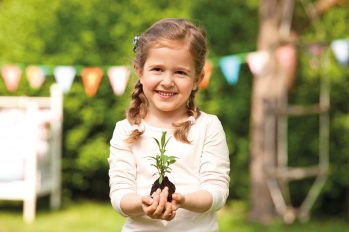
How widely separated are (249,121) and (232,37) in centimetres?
96

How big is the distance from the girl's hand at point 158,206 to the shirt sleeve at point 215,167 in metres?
0.21

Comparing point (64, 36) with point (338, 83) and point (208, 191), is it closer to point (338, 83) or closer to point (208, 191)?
point (338, 83)

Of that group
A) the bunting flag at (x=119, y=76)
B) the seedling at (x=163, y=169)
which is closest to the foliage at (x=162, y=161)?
the seedling at (x=163, y=169)

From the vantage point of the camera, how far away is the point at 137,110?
8.13ft

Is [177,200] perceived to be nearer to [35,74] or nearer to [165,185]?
[165,185]

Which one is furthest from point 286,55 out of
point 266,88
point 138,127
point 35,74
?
point 138,127

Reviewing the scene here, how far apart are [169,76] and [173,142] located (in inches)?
8.0

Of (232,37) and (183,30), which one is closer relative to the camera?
(183,30)

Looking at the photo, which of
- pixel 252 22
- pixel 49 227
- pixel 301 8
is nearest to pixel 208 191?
pixel 49 227

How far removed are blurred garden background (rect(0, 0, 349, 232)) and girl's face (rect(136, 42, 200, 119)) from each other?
5.54m

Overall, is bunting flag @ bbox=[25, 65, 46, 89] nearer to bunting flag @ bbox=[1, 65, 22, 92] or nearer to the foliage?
bunting flag @ bbox=[1, 65, 22, 92]

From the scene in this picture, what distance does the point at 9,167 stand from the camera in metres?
7.95

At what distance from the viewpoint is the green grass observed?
7164 mm

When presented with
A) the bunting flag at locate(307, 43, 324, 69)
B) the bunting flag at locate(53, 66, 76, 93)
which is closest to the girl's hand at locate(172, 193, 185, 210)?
the bunting flag at locate(307, 43, 324, 69)
